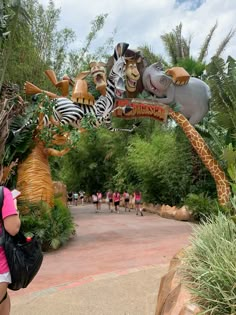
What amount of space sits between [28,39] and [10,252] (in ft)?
44.2

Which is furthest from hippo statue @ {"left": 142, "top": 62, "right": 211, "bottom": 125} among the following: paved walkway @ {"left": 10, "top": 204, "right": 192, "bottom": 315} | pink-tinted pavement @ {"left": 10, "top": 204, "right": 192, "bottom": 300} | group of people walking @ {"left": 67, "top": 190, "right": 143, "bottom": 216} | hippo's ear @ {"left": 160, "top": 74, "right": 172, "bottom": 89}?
group of people walking @ {"left": 67, "top": 190, "right": 143, "bottom": 216}

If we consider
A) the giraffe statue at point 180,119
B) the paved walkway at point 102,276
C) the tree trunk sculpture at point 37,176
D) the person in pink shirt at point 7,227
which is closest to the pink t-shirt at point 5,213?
the person in pink shirt at point 7,227

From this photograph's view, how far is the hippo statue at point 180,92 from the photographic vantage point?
11.8m

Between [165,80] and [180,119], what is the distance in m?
1.36

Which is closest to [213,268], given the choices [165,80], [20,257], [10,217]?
[20,257]

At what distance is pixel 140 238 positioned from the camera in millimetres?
9484

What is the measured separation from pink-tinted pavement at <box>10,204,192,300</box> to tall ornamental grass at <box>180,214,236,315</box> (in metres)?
2.51

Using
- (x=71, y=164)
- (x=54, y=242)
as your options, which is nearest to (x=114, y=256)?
(x=54, y=242)

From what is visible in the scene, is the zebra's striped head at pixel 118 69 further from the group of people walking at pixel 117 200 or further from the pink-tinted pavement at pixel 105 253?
the group of people walking at pixel 117 200

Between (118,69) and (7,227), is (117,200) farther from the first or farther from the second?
(7,227)

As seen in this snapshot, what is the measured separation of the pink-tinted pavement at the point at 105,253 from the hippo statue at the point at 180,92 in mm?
3739

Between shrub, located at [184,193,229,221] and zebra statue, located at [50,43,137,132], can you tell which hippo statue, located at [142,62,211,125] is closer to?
zebra statue, located at [50,43,137,132]

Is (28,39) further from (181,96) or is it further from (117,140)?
(117,140)

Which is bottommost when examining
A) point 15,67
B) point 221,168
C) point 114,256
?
point 114,256
